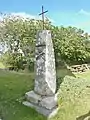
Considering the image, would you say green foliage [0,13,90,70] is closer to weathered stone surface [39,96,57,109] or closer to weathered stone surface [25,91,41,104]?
weathered stone surface [25,91,41,104]

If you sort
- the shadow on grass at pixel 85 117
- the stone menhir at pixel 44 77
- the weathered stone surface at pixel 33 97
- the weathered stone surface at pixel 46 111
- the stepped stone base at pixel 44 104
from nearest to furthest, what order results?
the shadow on grass at pixel 85 117 → the weathered stone surface at pixel 46 111 → the stepped stone base at pixel 44 104 → the stone menhir at pixel 44 77 → the weathered stone surface at pixel 33 97

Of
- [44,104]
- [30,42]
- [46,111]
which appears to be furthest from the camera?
[30,42]

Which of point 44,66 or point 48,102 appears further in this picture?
point 44,66

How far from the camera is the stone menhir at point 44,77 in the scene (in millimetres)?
9312

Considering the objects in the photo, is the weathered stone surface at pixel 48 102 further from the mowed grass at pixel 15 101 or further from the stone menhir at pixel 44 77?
the mowed grass at pixel 15 101

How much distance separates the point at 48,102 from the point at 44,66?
1385mm

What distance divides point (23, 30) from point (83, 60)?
24.2 feet

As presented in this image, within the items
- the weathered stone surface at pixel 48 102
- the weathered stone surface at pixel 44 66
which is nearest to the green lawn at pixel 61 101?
the weathered stone surface at pixel 48 102

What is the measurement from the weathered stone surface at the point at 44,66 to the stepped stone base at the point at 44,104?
214mm

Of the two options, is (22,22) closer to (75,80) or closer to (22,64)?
(22,64)

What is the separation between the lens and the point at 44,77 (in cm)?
936

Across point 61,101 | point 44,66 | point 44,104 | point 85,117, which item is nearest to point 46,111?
point 44,104

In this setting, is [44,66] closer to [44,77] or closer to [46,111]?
[44,77]

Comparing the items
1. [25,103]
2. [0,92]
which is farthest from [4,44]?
[25,103]
